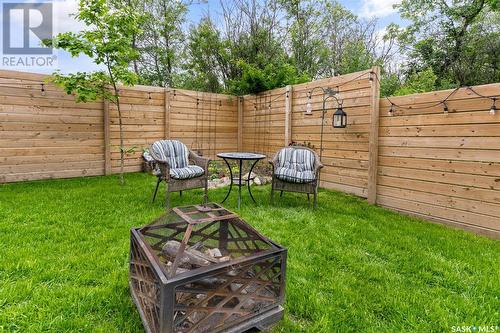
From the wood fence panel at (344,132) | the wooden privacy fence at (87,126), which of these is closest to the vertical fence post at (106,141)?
the wooden privacy fence at (87,126)

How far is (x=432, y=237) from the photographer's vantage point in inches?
102

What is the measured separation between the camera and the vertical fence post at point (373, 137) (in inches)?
142

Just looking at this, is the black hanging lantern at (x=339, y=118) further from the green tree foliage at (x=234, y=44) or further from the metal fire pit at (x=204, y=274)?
the green tree foliage at (x=234, y=44)

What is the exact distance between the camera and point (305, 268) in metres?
1.96

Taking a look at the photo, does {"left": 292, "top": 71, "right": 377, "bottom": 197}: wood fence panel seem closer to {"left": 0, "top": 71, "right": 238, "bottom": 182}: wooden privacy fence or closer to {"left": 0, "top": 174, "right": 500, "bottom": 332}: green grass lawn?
{"left": 0, "top": 174, "right": 500, "bottom": 332}: green grass lawn

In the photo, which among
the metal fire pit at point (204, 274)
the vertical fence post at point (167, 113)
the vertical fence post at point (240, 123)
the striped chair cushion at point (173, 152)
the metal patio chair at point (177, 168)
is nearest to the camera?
the metal fire pit at point (204, 274)

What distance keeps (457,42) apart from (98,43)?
326 inches

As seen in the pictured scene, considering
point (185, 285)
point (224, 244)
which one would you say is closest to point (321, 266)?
point (224, 244)

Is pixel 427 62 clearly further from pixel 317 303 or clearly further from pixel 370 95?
pixel 317 303

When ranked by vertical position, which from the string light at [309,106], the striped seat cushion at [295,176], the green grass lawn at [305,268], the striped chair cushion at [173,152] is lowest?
the green grass lawn at [305,268]

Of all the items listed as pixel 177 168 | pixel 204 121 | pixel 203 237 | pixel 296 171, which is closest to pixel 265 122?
pixel 204 121

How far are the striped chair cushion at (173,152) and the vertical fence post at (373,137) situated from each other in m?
2.47

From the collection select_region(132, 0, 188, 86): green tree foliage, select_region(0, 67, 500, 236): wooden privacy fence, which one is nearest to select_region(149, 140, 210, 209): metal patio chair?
select_region(0, 67, 500, 236): wooden privacy fence

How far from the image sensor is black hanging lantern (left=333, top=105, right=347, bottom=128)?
394 cm
